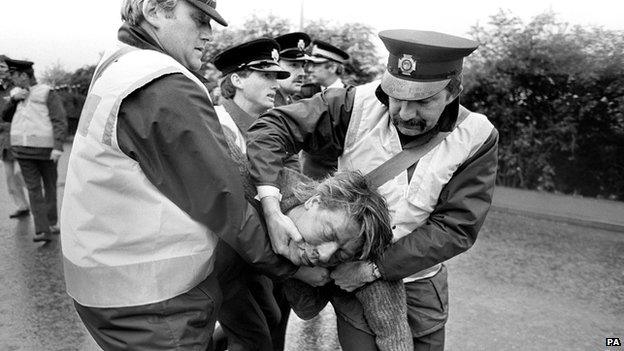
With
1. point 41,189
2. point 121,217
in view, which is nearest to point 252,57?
point 121,217

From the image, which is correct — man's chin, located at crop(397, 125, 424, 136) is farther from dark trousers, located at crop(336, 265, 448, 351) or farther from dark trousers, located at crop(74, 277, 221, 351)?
dark trousers, located at crop(74, 277, 221, 351)

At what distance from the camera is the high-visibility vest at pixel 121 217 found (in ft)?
5.54

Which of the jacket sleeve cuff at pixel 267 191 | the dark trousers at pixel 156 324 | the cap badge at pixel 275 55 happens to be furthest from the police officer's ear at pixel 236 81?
the dark trousers at pixel 156 324

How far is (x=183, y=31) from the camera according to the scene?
189cm

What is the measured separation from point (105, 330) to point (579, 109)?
28.3 feet

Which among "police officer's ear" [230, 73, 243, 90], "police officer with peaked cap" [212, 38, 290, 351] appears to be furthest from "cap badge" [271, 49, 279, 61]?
"police officer's ear" [230, 73, 243, 90]

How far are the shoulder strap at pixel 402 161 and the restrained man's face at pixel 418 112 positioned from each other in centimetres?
5

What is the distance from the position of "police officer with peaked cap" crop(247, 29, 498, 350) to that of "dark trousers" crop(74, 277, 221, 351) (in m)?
0.45

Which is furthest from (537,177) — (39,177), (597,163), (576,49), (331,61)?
(39,177)

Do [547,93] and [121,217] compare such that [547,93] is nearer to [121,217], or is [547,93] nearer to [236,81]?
[236,81]

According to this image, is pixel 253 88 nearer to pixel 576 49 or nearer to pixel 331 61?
pixel 331 61

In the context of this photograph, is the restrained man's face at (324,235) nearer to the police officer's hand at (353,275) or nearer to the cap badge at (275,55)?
the police officer's hand at (353,275)

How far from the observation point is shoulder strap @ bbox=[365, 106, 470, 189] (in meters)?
2.26

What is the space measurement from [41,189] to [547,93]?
7.10m
